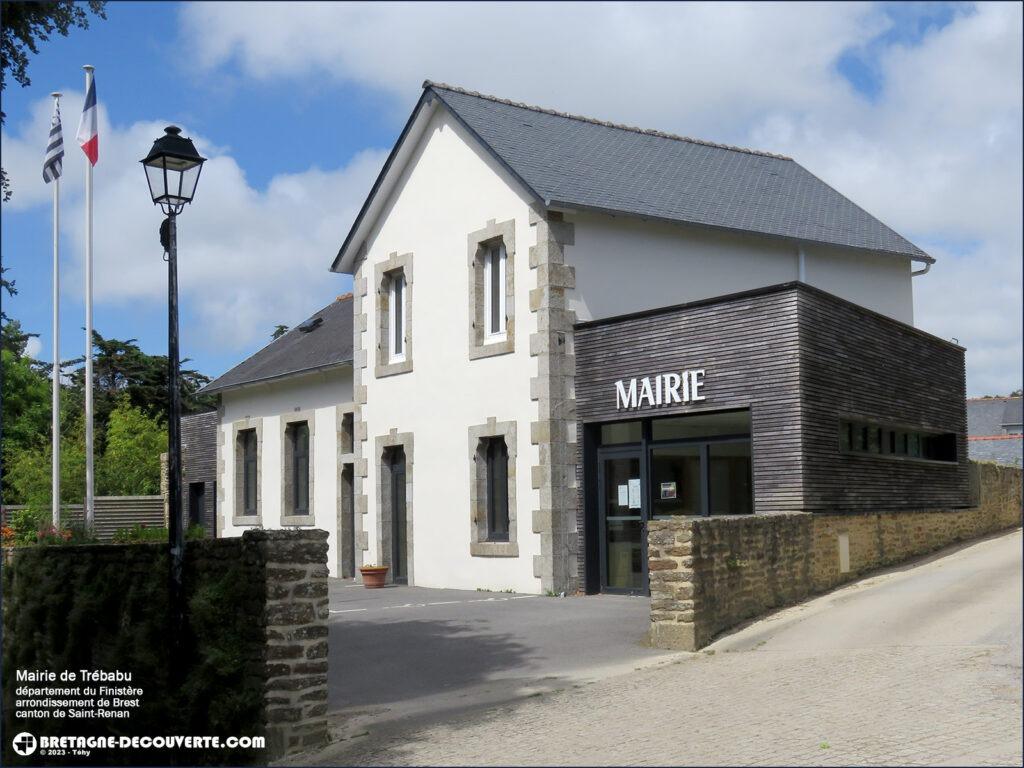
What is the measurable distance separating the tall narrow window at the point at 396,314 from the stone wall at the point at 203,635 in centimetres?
1054

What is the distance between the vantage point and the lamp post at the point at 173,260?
9.18m

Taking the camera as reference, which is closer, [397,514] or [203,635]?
[203,635]

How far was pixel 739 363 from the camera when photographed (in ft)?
48.8

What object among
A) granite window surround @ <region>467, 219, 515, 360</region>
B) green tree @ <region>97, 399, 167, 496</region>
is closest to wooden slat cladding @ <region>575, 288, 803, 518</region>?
granite window surround @ <region>467, 219, 515, 360</region>

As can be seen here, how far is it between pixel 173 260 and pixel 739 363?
25.5 feet

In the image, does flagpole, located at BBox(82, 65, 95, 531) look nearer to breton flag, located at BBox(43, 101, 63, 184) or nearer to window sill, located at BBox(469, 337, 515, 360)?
breton flag, located at BBox(43, 101, 63, 184)

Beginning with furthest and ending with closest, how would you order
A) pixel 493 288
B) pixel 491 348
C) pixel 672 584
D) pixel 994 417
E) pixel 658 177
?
pixel 994 417 < pixel 658 177 < pixel 493 288 < pixel 491 348 < pixel 672 584

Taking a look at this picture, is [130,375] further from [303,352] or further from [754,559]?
[754,559]

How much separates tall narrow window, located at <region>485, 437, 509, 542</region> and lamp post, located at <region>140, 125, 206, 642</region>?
349 inches

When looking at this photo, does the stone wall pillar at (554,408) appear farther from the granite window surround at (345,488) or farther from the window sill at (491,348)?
the granite window surround at (345,488)

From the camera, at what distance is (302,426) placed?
24.9 meters

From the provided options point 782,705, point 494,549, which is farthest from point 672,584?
point 494,549

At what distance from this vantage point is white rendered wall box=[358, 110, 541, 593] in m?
17.4

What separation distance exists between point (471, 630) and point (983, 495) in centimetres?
1019
